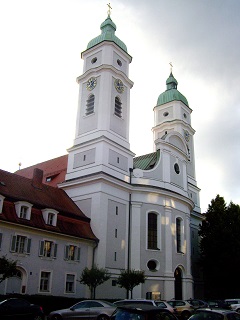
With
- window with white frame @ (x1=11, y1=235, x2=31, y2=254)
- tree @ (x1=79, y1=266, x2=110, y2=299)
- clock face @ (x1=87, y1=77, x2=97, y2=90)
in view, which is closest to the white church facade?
clock face @ (x1=87, y1=77, x2=97, y2=90)

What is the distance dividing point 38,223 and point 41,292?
14.5ft

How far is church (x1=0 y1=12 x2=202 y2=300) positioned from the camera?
24188 mm

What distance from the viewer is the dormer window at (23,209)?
940 inches

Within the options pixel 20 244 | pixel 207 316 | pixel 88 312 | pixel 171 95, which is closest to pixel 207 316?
pixel 207 316

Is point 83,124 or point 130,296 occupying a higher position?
point 83,124

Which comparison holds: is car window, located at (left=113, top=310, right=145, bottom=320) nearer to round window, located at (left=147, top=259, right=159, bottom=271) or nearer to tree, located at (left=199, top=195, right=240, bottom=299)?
round window, located at (left=147, top=259, right=159, bottom=271)

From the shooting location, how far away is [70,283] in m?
25.9

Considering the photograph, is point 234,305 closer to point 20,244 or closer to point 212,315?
point 20,244

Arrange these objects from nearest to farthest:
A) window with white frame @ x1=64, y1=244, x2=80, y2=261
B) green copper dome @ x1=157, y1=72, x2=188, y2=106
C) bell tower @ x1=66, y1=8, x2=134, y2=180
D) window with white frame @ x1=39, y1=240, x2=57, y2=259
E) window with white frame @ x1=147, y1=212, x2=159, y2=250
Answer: window with white frame @ x1=39, y1=240, x2=57, y2=259 → window with white frame @ x1=64, y1=244, x2=80, y2=261 → window with white frame @ x1=147, y1=212, x2=159, y2=250 → bell tower @ x1=66, y1=8, x2=134, y2=180 → green copper dome @ x1=157, y1=72, x2=188, y2=106

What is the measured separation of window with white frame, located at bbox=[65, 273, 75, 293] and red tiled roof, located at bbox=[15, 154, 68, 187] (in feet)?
36.9

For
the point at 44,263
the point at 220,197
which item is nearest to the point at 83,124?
the point at 44,263

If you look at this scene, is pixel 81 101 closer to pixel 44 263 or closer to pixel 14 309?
pixel 44 263

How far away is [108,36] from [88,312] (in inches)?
1111

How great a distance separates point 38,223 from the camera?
2453 centimetres
